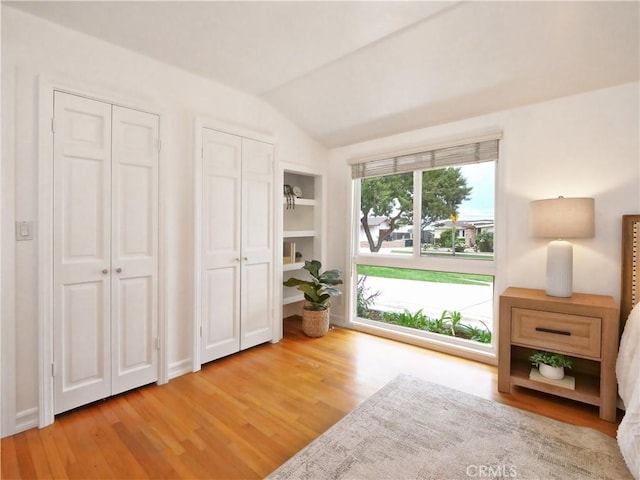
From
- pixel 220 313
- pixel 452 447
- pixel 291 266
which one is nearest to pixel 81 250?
pixel 220 313

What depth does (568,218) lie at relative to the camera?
6.86 ft

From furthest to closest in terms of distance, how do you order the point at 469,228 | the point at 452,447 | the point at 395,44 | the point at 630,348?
the point at 469,228, the point at 395,44, the point at 630,348, the point at 452,447

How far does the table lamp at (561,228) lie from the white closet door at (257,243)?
2.27m

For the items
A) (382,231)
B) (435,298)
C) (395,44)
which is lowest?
(435,298)

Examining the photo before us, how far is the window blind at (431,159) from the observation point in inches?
109

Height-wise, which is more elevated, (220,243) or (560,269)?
(220,243)

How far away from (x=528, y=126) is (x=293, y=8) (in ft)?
6.64

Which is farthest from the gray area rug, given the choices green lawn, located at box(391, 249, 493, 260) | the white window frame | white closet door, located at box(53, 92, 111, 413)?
white closet door, located at box(53, 92, 111, 413)

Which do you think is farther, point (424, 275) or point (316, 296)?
point (316, 296)

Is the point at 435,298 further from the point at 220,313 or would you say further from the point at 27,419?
the point at 27,419

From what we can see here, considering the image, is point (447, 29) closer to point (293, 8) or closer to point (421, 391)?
point (293, 8)

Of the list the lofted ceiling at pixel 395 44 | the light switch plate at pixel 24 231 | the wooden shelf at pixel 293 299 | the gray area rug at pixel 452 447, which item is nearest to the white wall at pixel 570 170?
the lofted ceiling at pixel 395 44

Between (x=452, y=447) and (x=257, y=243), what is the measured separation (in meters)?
2.21

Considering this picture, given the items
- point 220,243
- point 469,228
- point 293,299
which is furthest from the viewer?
point 293,299
